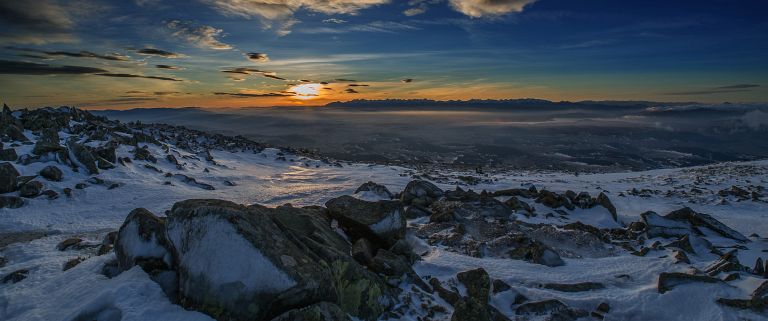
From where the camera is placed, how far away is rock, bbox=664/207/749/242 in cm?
1527

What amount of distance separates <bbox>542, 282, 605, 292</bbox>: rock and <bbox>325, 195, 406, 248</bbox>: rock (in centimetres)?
410

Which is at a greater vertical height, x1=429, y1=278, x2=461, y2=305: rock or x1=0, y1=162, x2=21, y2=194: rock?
x1=0, y1=162, x2=21, y2=194: rock

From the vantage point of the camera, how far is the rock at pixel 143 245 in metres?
6.91

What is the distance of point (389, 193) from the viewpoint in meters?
21.8

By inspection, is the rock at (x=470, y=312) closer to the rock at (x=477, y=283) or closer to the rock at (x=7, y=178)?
the rock at (x=477, y=283)

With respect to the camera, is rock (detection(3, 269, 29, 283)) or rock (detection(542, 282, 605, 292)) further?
rock (detection(542, 282, 605, 292))

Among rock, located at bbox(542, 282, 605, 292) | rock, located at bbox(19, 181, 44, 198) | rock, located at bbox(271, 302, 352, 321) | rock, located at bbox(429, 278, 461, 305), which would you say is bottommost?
rock, located at bbox(542, 282, 605, 292)

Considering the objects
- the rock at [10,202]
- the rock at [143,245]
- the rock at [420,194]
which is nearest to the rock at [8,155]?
the rock at [10,202]

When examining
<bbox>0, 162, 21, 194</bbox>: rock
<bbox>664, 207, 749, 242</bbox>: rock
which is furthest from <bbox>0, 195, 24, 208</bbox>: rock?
<bbox>664, 207, 749, 242</bbox>: rock

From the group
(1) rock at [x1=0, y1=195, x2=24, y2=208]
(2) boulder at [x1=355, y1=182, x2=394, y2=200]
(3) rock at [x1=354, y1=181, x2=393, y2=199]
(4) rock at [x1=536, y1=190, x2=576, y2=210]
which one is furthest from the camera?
(3) rock at [x1=354, y1=181, x2=393, y2=199]

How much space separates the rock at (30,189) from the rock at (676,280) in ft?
71.5

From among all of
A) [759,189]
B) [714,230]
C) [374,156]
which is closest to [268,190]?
[714,230]

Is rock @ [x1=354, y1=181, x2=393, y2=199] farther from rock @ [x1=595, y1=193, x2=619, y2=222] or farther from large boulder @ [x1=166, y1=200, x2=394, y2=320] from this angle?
large boulder @ [x1=166, y1=200, x2=394, y2=320]

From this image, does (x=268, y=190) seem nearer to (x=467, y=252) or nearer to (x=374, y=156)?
(x=467, y=252)
